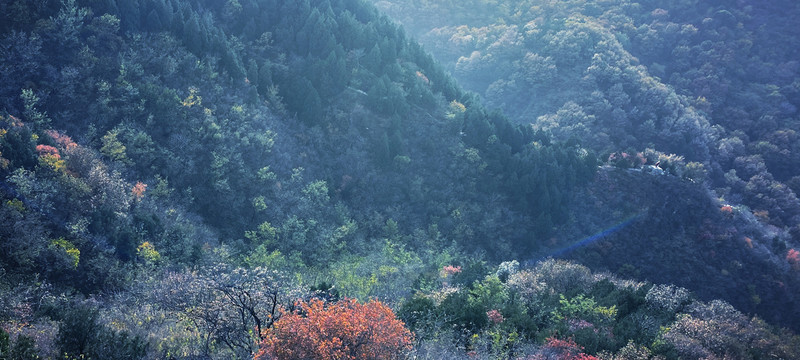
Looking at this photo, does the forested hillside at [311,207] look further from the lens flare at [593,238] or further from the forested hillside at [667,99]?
the forested hillside at [667,99]

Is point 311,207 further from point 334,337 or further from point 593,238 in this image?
point 593,238

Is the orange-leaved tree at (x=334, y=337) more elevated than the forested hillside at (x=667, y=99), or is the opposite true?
the forested hillside at (x=667, y=99)

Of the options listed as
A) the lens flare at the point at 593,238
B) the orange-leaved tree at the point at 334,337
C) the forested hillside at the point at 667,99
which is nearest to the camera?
the orange-leaved tree at the point at 334,337

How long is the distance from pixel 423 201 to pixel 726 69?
2201 inches

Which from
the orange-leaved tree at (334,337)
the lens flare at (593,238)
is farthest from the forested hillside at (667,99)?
the orange-leaved tree at (334,337)

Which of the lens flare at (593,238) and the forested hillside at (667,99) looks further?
the forested hillside at (667,99)

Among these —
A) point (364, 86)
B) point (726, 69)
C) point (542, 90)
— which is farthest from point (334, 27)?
point (726, 69)

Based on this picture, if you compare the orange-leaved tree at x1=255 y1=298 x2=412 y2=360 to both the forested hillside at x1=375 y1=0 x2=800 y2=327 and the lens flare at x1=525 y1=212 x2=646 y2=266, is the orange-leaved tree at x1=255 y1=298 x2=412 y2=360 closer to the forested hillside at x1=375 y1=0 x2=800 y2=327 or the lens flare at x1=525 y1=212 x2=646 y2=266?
the lens flare at x1=525 y1=212 x2=646 y2=266

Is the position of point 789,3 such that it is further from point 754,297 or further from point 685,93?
point 754,297

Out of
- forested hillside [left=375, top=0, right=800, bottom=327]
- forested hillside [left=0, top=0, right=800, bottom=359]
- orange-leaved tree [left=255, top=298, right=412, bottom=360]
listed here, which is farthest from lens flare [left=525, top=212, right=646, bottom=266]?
orange-leaved tree [left=255, top=298, right=412, bottom=360]

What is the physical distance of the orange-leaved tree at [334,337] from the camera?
640 inches

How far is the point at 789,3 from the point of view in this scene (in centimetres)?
7719

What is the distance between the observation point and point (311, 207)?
41812mm

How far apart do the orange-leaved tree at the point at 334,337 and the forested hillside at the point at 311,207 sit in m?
0.09
